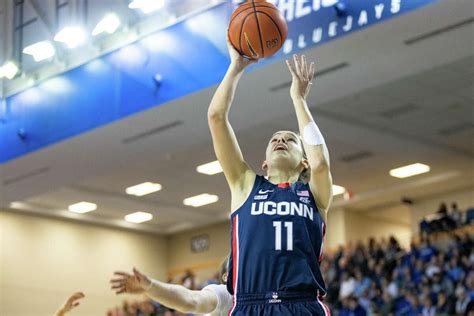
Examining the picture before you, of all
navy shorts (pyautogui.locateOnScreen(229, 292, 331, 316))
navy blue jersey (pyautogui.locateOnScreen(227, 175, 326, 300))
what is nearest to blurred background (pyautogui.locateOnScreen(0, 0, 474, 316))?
navy blue jersey (pyautogui.locateOnScreen(227, 175, 326, 300))

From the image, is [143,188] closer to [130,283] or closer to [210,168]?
[210,168]

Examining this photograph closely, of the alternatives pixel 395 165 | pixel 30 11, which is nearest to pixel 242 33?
pixel 30 11

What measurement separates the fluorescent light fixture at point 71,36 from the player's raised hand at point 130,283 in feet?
41.4

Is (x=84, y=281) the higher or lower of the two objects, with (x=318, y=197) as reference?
higher

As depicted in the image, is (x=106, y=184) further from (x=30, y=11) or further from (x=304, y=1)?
(x=304, y=1)

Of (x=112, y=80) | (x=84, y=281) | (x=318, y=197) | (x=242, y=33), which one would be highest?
(x=112, y=80)

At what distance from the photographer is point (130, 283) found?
4.29 metres

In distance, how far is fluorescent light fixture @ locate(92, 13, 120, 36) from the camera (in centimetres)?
1594

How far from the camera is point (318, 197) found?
4559 mm

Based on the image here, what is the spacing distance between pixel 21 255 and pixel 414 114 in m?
13.2

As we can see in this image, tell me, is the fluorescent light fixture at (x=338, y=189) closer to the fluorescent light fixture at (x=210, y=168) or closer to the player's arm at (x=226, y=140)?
the fluorescent light fixture at (x=210, y=168)

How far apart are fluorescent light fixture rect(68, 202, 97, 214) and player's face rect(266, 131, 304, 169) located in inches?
827

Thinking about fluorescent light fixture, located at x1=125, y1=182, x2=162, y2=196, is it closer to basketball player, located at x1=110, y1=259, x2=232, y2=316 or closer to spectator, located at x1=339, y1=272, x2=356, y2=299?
spectator, located at x1=339, y1=272, x2=356, y2=299

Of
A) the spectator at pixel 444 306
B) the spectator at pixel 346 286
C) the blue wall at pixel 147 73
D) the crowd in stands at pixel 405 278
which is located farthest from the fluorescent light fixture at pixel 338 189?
the blue wall at pixel 147 73
